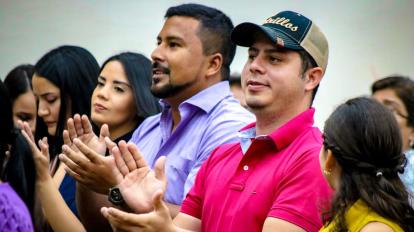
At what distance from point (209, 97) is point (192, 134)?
165 mm

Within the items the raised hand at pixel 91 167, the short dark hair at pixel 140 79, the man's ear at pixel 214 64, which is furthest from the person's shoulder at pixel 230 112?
the raised hand at pixel 91 167

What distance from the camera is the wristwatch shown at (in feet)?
7.77

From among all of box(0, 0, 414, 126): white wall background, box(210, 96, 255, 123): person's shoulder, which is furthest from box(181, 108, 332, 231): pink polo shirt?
box(0, 0, 414, 126): white wall background

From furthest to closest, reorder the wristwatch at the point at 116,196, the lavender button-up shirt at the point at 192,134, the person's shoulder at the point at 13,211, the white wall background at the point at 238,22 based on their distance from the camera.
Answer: the white wall background at the point at 238,22 < the lavender button-up shirt at the point at 192,134 < the wristwatch at the point at 116,196 < the person's shoulder at the point at 13,211

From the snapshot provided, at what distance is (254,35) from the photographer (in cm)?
250

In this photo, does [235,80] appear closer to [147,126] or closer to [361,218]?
[147,126]

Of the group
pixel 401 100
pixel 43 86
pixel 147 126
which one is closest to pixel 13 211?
pixel 147 126

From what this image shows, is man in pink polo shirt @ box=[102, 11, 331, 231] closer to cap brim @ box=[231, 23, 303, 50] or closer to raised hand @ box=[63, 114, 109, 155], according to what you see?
cap brim @ box=[231, 23, 303, 50]

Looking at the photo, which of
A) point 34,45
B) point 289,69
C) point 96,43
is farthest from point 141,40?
point 289,69

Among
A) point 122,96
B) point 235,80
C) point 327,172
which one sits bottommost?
point 235,80

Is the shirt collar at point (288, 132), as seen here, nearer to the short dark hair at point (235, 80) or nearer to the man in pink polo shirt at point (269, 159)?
the man in pink polo shirt at point (269, 159)

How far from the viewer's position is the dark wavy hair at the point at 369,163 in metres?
1.93

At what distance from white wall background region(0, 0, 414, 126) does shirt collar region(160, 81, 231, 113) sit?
1.57m

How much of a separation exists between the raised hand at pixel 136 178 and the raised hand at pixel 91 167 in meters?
0.04
